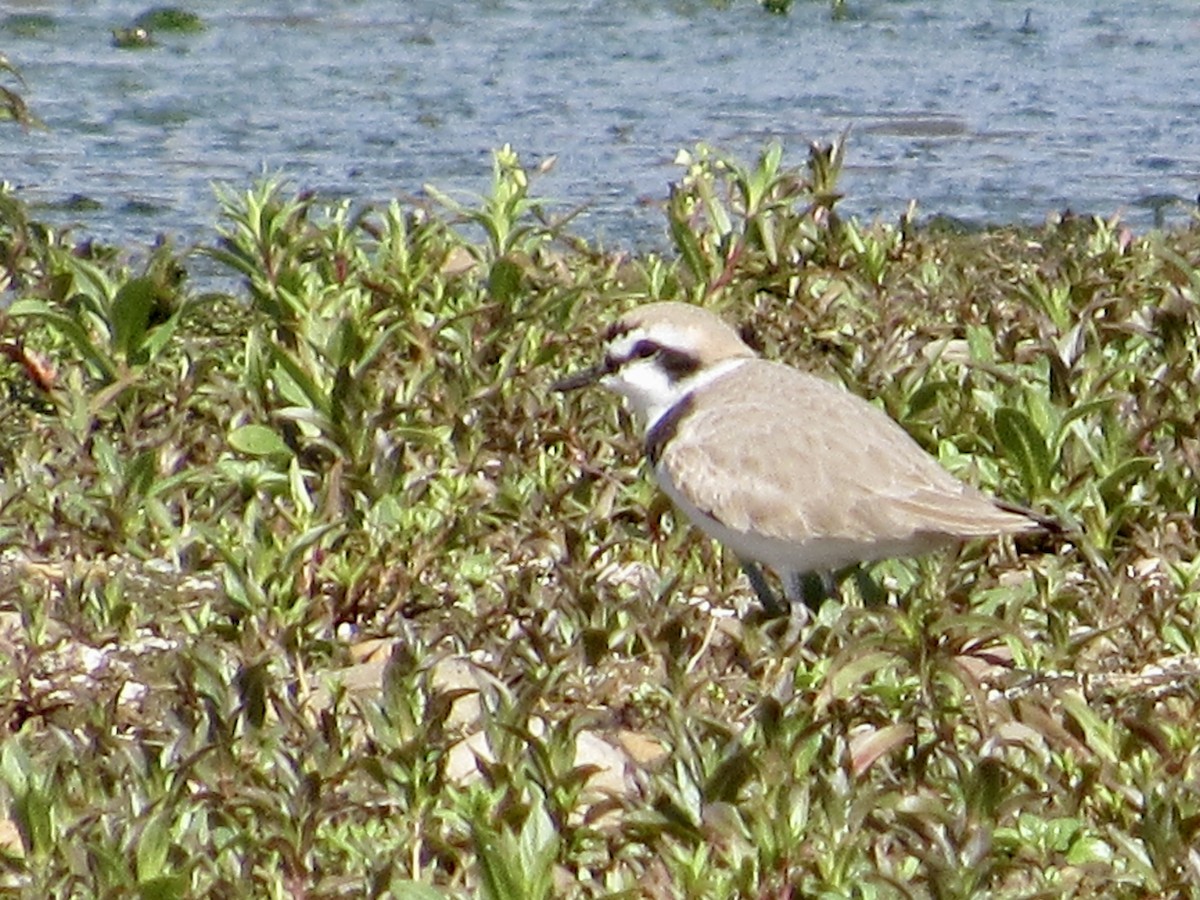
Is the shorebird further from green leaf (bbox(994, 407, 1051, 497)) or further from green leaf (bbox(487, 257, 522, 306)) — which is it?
green leaf (bbox(487, 257, 522, 306))

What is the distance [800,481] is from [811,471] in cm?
4

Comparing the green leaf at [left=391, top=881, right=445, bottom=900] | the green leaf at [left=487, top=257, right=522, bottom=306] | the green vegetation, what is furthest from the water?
the green leaf at [left=391, top=881, right=445, bottom=900]

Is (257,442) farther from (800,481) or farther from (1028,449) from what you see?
(1028,449)

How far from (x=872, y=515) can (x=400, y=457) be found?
135 cm

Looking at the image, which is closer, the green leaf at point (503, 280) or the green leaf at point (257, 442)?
the green leaf at point (257, 442)

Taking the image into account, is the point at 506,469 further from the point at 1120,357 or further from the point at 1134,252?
the point at 1134,252

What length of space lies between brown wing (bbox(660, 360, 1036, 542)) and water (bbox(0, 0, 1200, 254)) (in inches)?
167

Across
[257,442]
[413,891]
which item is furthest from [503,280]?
[413,891]

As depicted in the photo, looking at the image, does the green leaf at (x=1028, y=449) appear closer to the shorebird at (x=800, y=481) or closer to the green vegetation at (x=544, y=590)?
the green vegetation at (x=544, y=590)

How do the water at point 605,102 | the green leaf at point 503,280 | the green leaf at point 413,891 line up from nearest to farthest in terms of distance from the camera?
the green leaf at point 413,891, the green leaf at point 503,280, the water at point 605,102

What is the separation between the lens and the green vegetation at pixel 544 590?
4691mm

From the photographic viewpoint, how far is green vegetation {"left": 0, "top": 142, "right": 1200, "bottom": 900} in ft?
15.4

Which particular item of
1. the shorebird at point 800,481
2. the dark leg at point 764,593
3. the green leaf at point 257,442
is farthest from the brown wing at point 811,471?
the green leaf at point 257,442

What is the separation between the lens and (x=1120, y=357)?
762cm
